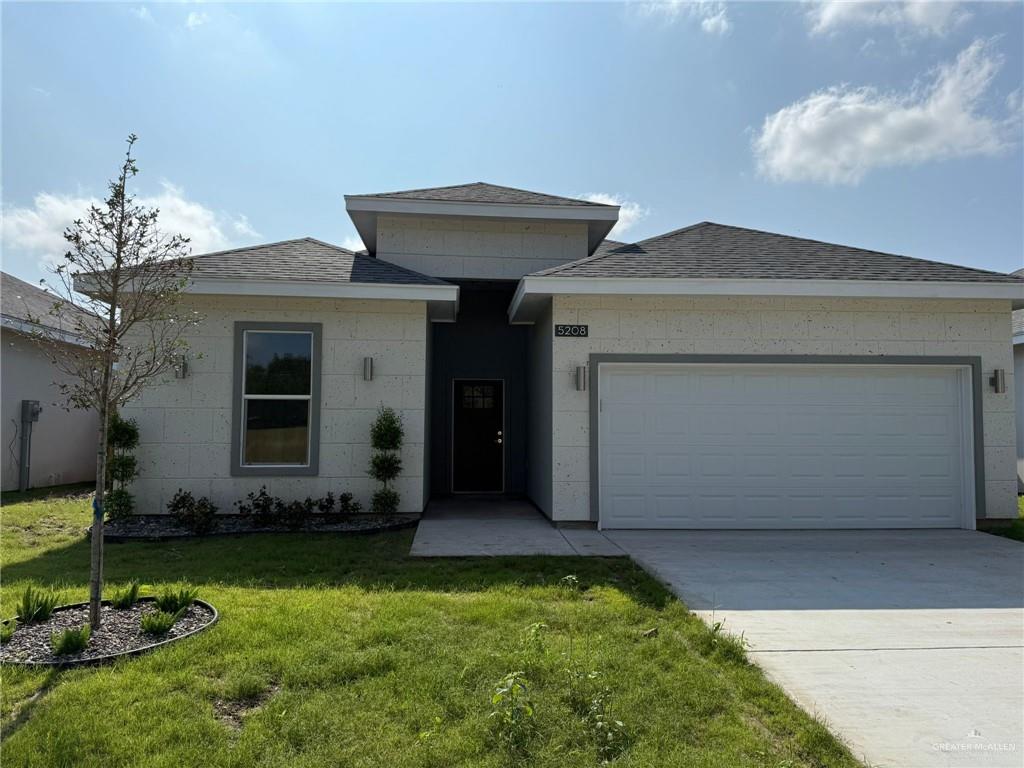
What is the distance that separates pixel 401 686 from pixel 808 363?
7.50m

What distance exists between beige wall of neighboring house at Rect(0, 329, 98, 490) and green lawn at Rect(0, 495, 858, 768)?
7257 mm

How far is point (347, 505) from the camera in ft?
27.8

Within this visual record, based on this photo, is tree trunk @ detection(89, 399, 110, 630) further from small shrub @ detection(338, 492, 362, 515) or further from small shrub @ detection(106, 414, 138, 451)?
small shrub @ detection(106, 414, 138, 451)

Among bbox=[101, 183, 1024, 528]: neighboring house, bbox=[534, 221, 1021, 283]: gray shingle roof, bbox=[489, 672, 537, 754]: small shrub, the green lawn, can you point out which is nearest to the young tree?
the green lawn

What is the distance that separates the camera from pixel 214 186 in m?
9.55

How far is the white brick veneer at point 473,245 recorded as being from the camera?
1099cm

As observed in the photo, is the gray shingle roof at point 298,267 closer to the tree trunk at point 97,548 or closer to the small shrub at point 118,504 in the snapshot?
the small shrub at point 118,504

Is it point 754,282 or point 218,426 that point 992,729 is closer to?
point 754,282

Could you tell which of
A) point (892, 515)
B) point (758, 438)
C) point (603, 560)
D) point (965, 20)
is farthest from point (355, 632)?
point (965, 20)

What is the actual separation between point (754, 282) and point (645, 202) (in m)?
5.00

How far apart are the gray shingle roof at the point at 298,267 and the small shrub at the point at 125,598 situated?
4787 millimetres

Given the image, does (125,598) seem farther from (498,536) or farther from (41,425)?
(41,425)

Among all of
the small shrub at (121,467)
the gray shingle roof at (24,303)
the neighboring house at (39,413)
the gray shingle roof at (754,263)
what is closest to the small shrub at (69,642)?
the small shrub at (121,467)

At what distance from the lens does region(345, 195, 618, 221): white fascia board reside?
10.7 m
